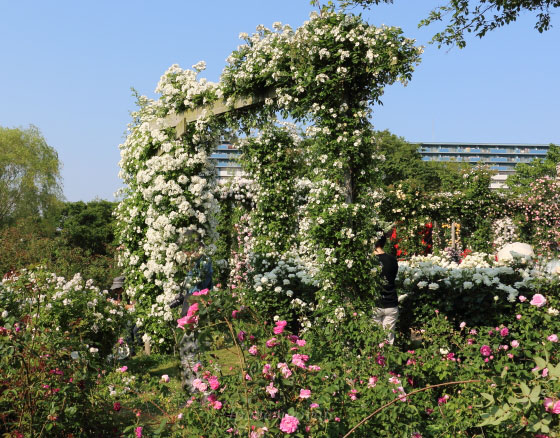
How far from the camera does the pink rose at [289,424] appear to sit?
7.19 ft

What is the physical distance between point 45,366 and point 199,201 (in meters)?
3.60

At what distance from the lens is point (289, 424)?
220 centimetres

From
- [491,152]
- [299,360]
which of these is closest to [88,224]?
[299,360]

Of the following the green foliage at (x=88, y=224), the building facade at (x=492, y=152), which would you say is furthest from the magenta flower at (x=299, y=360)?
the building facade at (x=492, y=152)

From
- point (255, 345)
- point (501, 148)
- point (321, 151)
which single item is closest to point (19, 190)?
point (321, 151)

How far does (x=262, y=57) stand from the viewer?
5.89 m

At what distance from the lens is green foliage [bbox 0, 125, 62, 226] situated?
32.9m

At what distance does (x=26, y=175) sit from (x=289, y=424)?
35.9 m

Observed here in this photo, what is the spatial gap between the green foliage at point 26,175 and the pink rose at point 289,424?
34.5 meters

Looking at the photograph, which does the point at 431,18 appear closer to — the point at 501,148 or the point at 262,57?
the point at 262,57

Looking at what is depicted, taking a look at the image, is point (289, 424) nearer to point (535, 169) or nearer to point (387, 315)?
point (387, 315)

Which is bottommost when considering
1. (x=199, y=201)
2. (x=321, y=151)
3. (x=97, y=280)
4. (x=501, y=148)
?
(x=97, y=280)

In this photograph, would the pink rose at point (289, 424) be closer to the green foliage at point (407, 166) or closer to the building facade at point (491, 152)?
the green foliage at point (407, 166)

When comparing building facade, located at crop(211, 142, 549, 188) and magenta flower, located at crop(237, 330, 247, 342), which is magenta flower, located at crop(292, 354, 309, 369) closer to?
magenta flower, located at crop(237, 330, 247, 342)
